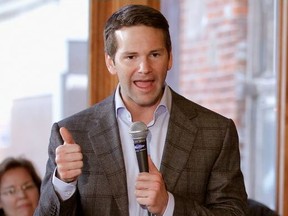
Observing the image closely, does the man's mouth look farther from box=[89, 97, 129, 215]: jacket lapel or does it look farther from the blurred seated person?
the blurred seated person

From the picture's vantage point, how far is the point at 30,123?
3.08 metres

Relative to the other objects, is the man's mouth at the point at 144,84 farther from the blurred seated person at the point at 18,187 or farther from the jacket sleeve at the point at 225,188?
the blurred seated person at the point at 18,187

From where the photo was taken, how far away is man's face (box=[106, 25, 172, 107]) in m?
1.87

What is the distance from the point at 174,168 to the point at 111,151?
0.17 metres

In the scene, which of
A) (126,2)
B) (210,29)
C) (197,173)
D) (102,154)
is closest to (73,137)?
Answer: (102,154)

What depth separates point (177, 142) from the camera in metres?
1.93

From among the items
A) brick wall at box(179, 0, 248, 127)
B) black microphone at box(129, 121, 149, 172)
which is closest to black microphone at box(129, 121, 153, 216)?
black microphone at box(129, 121, 149, 172)

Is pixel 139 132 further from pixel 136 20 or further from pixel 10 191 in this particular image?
pixel 10 191

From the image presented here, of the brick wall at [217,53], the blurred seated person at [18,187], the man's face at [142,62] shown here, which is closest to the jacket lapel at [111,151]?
the man's face at [142,62]

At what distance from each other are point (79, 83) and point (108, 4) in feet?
1.16

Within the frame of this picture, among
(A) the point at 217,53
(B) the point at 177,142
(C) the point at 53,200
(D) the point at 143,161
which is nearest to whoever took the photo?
(D) the point at 143,161

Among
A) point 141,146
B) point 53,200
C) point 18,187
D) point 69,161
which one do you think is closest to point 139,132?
point 141,146

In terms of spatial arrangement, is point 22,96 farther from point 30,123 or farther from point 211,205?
point 211,205

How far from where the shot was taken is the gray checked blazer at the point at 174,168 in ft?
6.15
